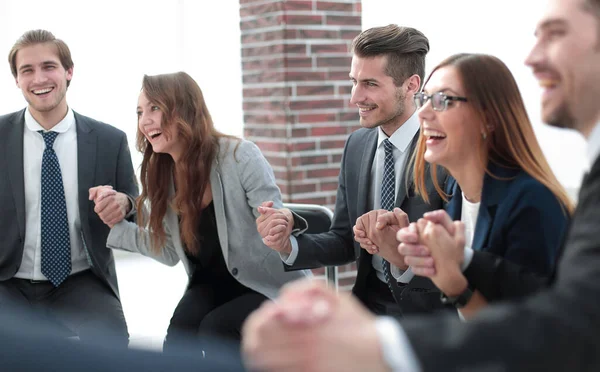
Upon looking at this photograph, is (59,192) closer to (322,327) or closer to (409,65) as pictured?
(409,65)

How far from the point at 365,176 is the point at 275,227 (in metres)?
0.43

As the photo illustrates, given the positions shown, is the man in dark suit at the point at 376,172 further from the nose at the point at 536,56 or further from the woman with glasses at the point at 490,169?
the nose at the point at 536,56

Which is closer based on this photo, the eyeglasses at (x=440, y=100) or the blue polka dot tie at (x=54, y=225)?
the eyeglasses at (x=440, y=100)

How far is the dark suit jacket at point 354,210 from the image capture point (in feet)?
8.74

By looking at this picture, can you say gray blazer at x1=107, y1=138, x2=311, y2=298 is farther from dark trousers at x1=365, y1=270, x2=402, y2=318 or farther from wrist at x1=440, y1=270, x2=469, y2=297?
wrist at x1=440, y1=270, x2=469, y2=297

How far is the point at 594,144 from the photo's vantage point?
1.36 metres

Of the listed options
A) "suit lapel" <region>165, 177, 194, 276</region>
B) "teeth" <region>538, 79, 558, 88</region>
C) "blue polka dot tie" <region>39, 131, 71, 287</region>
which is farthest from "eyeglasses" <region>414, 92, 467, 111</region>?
"blue polka dot tie" <region>39, 131, 71, 287</region>

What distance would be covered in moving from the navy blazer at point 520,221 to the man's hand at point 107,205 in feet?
5.35

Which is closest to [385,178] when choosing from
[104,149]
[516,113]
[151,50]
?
[516,113]

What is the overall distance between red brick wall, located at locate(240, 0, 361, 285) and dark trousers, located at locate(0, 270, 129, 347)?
1352mm

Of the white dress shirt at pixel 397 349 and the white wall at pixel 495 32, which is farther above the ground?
the white wall at pixel 495 32

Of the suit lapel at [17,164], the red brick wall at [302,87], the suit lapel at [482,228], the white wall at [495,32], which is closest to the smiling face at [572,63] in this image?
the suit lapel at [482,228]

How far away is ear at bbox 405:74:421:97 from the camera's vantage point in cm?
299

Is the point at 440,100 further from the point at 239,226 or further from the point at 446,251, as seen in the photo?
the point at 239,226
